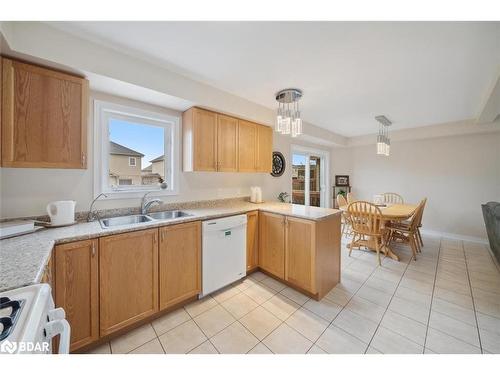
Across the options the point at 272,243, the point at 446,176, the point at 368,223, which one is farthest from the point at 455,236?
the point at 272,243

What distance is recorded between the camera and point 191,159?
222 centimetres

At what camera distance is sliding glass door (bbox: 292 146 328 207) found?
438 centimetres

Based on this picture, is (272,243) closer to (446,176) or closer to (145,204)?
(145,204)

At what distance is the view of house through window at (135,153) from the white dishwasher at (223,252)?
941mm

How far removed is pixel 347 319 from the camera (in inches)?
67.7

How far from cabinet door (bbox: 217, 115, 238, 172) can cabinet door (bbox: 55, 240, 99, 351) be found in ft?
4.81

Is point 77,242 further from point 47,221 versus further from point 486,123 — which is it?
point 486,123

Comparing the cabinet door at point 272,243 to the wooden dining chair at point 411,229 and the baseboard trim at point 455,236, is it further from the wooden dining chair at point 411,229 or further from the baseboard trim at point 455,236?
the baseboard trim at point 455,236

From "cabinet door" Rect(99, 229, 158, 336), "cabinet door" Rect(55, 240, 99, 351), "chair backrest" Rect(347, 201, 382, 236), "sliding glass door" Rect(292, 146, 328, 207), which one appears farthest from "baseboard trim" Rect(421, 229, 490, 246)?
"cabinet door" Rect(55, 240, 99, 351)

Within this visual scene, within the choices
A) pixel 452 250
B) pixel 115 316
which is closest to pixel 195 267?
pixel 115 316

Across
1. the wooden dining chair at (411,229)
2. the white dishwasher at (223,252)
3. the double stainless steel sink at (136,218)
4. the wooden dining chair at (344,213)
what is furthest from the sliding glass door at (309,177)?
the double stainless steel sink at (136,218)

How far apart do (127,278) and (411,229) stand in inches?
144

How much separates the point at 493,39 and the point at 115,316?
3445 millimetres

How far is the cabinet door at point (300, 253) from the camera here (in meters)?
1.95
